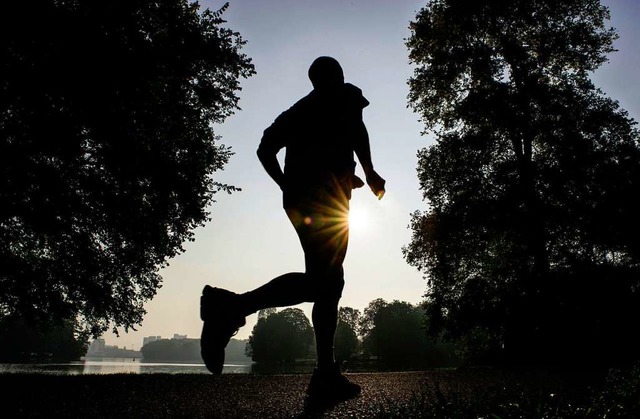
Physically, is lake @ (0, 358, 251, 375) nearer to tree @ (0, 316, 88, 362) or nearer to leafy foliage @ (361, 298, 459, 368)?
tree @ (0, 316, 88, 362)

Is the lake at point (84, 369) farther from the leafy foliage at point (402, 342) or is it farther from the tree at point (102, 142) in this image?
the leafy foliage at point (402, 342)

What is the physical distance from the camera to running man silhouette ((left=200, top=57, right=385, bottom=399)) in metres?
2.98

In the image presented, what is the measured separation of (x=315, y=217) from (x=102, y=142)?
1316 cm

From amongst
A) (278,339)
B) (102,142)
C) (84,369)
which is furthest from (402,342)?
(102,142)

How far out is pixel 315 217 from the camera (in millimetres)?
3082

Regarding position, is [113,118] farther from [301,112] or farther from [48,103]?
[301,112]

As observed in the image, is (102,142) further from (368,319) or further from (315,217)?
(368,319)

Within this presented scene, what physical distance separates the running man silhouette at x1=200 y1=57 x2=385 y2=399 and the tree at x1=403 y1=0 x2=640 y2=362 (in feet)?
47.4

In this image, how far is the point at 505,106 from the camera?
671 inches

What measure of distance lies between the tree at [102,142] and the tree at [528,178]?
382 inches

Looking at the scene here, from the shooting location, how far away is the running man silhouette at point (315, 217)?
298cm

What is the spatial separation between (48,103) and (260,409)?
13.0 m

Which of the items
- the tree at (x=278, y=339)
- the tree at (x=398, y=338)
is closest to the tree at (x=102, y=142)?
the tree at (x=398, y=338)

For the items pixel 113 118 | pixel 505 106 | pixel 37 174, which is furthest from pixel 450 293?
pixel 37 174
